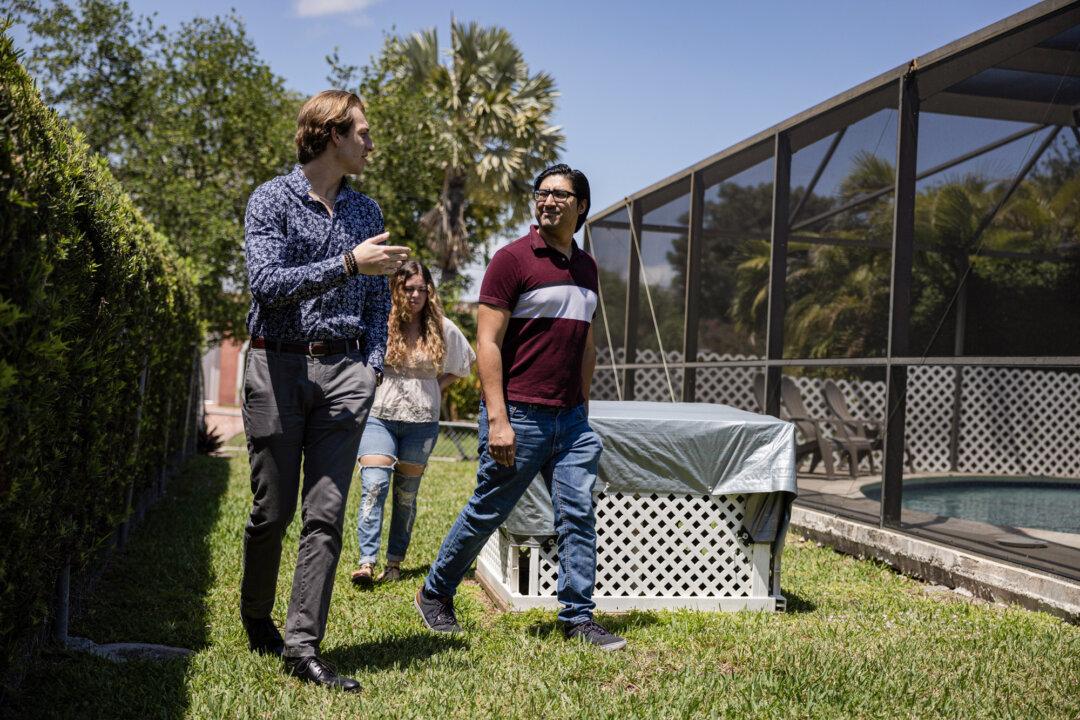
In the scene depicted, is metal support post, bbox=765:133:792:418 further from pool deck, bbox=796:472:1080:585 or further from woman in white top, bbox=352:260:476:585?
woman in white top, bbox=352:260:476:585

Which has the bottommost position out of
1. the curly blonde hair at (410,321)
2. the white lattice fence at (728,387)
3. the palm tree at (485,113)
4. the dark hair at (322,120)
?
the white lattice fence at (728,387)

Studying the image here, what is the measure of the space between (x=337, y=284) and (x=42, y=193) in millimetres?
923

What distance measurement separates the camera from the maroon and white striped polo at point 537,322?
424cm


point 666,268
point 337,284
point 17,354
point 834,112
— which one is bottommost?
point 17,354

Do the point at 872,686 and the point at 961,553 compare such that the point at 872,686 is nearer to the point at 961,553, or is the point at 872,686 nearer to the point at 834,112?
the point at 961,553

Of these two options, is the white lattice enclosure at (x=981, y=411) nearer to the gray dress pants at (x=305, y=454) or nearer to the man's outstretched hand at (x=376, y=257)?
the gray dress pants at (x=305, y=454)

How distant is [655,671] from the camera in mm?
3875

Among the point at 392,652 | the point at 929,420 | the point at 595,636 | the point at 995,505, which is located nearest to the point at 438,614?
the point at 392,652

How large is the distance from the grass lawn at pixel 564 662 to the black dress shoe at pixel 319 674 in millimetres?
47

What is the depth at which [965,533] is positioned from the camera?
648 cm

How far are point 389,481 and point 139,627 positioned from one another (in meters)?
1.59

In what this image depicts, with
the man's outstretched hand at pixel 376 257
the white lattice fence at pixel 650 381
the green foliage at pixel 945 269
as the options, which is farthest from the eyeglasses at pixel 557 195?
the white lattice fence at pixel 650 381

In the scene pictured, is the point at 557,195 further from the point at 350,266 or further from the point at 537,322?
the point at 350,266

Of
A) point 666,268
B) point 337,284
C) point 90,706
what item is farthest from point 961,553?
point 666,268
